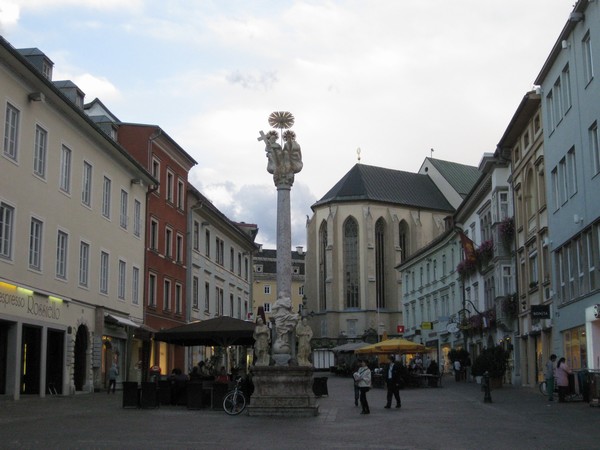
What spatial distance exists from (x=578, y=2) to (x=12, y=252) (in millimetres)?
19052

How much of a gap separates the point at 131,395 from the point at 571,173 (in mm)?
16485

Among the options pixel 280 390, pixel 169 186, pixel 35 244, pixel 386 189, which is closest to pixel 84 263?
pixel 35 244

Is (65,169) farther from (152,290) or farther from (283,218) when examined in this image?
(152,290)

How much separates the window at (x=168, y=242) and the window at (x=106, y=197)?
8.56m

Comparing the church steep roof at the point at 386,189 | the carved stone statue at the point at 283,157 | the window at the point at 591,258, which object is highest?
the church steep roof at the point at 386,189

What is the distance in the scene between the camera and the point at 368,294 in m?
88.2

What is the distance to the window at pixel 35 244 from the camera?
27438 millimetres

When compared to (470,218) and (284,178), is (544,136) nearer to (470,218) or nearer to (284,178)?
(284,178)

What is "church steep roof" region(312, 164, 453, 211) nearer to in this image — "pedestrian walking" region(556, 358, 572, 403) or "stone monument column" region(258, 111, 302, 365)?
"pedestrian walking" region(556, 358, 572, 403)

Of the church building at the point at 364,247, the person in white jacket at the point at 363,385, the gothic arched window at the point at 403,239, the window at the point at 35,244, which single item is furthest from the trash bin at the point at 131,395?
the gothic arched window at the point at 403,239

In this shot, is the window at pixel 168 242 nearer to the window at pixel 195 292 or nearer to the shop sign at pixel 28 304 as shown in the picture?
the window at pixel 195 292

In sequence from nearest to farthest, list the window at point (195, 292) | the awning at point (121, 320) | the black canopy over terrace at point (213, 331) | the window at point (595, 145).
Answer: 1. the black canopy over terrace at point (213, 331)
2. the window at point (595, 145)
3. the awning at point (121, 320)
4. the window at point (195, 292)

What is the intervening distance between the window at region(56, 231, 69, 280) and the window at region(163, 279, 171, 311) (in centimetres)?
1349

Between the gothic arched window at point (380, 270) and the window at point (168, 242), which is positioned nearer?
the window at point (168, 242)
